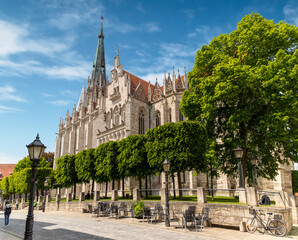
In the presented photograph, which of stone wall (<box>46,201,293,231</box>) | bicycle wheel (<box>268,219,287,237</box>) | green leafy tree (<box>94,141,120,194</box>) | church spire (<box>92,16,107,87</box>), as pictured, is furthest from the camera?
church spire (<box>92,16,107,87</box>)

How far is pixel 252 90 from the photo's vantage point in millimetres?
17156

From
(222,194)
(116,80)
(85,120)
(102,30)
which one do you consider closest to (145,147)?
(222,194)

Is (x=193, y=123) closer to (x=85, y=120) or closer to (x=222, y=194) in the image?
(x=222, y=194)

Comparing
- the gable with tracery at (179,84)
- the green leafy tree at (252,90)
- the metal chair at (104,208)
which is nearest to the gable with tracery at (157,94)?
the gable with tracery at (179,84)

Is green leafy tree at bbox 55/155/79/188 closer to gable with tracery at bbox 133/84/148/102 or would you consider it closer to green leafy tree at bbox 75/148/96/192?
green leafy tree at bbox 75/148/96/192

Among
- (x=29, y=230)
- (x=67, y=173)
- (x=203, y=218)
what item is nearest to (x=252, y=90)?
(x=203, y=218)

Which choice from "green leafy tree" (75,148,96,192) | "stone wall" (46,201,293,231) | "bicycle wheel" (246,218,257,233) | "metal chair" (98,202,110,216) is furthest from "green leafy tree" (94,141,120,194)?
"bicycle wheel" (246,218,257,233)

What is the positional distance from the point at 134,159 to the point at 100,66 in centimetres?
5850

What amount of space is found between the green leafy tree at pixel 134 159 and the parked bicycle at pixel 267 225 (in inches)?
547

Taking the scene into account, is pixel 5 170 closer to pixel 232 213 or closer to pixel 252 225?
pixel 232 213

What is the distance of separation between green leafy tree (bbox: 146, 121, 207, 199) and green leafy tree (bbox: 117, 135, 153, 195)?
2.19 m

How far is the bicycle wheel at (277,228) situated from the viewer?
1057 cm

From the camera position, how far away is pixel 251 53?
18.7 meters

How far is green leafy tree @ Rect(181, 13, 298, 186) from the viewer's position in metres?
15.9
